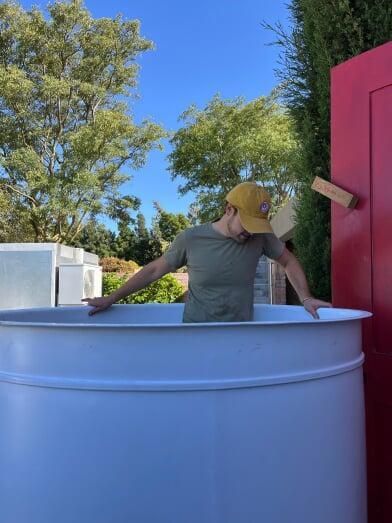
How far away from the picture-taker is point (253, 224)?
1.85m

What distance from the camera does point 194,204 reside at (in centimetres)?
2141

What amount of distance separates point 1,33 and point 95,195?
663 centimetres

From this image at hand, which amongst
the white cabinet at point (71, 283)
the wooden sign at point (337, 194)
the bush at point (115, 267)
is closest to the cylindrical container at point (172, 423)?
the wooden sign at point (337, 194)

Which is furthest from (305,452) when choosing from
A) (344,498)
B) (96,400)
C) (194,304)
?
(194,304)

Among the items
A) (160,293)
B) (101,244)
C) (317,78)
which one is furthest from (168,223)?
(317,78)

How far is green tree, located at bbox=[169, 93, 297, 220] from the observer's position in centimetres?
1925

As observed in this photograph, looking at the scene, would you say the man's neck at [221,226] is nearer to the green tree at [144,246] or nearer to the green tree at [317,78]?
the green tree at [317,78]

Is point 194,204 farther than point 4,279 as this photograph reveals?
Yes

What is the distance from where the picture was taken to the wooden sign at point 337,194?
1.98m

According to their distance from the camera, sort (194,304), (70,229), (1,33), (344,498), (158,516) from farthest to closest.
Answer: (70,229) → (1,33) → (194,304) → (344,498) → (158,516)

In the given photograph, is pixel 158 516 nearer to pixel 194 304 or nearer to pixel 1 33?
pixel 194 304

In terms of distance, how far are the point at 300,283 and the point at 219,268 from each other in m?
0.34

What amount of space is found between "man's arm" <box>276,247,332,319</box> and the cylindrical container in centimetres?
62

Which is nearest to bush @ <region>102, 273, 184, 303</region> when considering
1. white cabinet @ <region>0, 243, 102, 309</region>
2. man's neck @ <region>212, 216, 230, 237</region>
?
white cabinet @ <region>0, 243, 102, 309</region>
